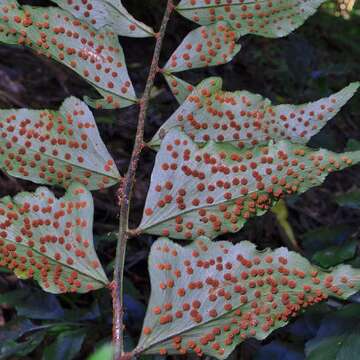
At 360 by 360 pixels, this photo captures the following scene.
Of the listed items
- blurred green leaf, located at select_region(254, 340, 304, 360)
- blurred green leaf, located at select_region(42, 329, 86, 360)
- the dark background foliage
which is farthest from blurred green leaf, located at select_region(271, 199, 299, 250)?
blurred green leaf, located at select_region(42, 329, 86, 360)

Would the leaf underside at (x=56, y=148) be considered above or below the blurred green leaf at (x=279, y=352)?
above

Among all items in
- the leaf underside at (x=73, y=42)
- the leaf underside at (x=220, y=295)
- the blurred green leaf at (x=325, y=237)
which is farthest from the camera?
the blurred green leaf at (x=325, y=237)

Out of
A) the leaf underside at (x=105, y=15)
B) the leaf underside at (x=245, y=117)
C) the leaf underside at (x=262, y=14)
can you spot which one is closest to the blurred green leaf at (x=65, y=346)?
the leaf underside at (x=245, y=117)

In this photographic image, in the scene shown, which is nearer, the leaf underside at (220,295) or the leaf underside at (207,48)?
the leaf underside at (220,295)

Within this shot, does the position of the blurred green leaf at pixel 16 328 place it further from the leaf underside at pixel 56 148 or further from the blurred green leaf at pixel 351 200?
the blurred green leaf at pixel 351 200

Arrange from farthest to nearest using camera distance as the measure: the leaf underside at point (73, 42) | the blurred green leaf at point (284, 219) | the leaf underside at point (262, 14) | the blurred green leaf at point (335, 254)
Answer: the blurred green leaf at point (284, 219) → the blurred green leaf at point (335, 254) → the leaf underside at point (262, 14) → the leaf underside at point (73, 42)

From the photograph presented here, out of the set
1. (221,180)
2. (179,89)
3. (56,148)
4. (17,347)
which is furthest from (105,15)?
(17,347)

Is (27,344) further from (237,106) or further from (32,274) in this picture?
(237,106)

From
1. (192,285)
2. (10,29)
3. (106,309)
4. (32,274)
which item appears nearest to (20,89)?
(10,29)
